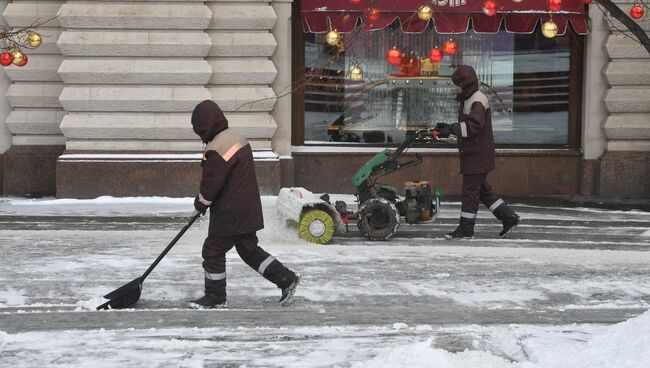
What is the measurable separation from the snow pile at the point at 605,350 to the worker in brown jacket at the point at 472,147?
16.5ft

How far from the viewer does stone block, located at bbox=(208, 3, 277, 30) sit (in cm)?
1625

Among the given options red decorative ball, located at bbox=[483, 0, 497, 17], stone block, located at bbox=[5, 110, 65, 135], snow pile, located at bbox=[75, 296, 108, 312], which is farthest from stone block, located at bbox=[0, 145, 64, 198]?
snow pile, located at bbox=[75, 296, 108, 312]

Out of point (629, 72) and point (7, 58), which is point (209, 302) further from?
point (629, 72)

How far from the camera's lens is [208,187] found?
8.05 metres

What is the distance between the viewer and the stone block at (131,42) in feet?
52.7

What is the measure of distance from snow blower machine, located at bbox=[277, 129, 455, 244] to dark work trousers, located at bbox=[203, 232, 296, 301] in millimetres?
3068

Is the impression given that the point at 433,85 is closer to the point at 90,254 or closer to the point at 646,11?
the point at 646,11

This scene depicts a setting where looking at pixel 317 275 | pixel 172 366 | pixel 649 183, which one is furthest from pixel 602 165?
pixel 172 366

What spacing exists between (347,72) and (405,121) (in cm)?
123

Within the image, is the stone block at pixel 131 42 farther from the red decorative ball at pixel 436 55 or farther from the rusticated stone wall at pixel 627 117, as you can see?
the rusticated stone wall at pixel 627 117

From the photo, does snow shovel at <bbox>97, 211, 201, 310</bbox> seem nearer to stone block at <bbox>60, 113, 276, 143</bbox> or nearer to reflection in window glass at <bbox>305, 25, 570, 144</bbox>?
stone block at <bbox>60, 113, 276, 143</bbox>

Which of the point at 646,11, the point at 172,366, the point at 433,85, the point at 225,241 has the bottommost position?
the point at 172,366

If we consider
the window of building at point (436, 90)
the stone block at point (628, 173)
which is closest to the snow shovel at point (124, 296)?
the window of building at point (436, 90)

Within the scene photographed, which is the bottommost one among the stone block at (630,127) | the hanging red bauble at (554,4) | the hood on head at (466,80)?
the stone block at (630,127)
